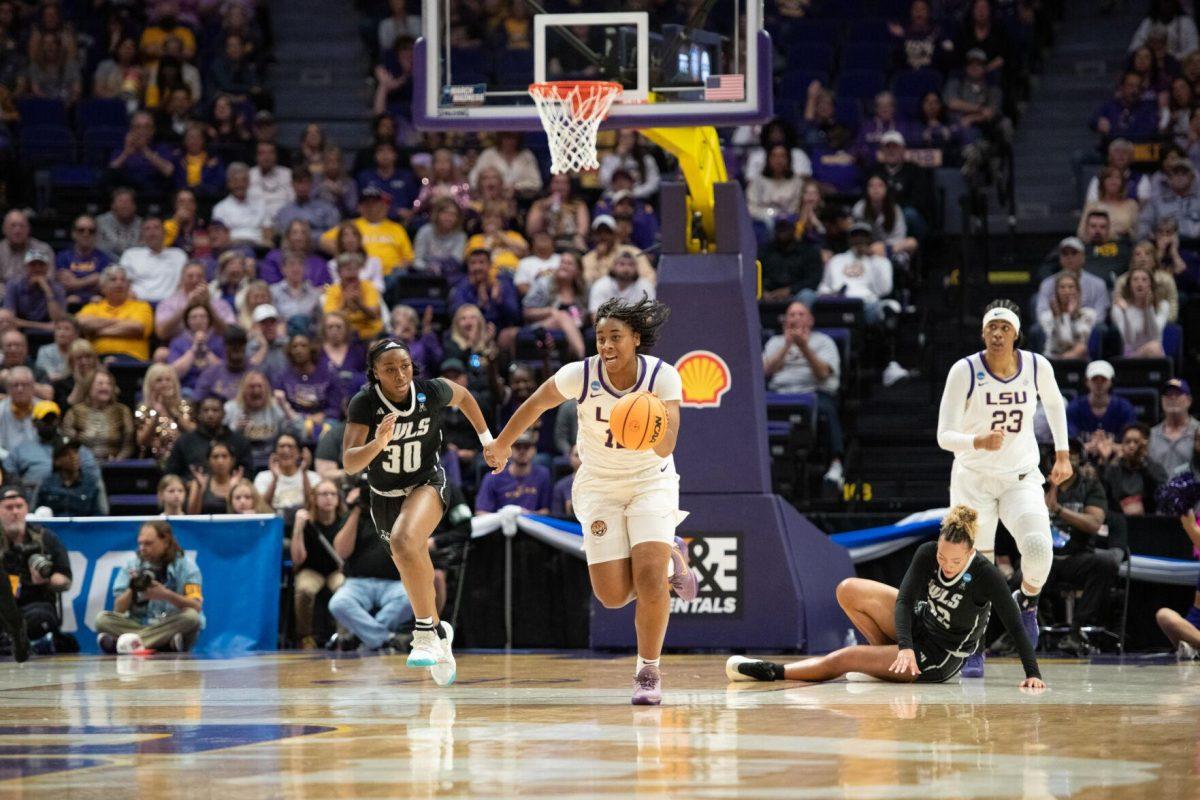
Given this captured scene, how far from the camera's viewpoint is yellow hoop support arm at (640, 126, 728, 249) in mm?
13148

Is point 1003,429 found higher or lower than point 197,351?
lower

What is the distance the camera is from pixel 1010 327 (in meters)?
11.3

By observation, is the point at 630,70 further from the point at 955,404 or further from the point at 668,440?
the point at 668,440

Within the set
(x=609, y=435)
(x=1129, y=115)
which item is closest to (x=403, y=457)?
(x=609, y=435)

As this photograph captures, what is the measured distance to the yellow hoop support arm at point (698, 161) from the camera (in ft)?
43.1

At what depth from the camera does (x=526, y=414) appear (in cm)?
923

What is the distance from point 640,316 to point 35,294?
11549mm

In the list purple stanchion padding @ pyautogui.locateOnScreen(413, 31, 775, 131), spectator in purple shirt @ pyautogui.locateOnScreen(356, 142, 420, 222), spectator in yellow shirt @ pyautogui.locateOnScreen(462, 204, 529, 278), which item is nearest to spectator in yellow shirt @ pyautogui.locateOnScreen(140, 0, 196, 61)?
spectator in purple shirt @ pyautogui.locateOnScreen(356, 142, 420, 222)

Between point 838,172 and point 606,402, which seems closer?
point 606,402

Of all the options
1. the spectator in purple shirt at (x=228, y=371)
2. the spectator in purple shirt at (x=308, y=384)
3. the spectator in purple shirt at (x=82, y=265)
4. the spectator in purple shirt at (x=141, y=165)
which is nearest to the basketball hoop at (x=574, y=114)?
the spectator in purple shirt at (x=308, y=384)

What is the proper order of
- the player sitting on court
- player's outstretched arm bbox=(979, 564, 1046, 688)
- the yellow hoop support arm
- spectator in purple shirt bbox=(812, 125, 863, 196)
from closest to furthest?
1. player's outstretched arm bbox=(979, 564, 1046, 688)
2. the player sitting on court
3. the yellow hoop support arm
4. spectator in purple shirt bbox=(812, 125, 863, 196)

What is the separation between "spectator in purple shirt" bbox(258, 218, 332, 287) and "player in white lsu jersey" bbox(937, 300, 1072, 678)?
30.0ft

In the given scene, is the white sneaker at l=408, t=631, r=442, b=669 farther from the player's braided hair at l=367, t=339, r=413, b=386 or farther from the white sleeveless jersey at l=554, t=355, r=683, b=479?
the white sleeveless jersey at l=554, t=355, r=683, b=479

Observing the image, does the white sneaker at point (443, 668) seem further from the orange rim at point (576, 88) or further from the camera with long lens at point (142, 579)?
the camera with long lens at point (142, 579)
